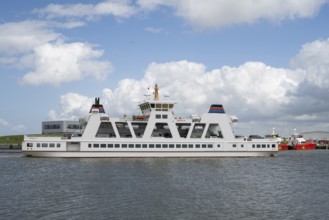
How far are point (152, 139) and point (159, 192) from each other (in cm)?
2454

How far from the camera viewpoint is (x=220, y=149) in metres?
53.2

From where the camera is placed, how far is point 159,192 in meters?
27.0

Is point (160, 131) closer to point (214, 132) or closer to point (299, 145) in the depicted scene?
point (214, 132)

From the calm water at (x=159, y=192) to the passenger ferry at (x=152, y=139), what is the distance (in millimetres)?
7831

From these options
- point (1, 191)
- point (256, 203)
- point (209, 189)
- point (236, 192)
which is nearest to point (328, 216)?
point (256, 203)

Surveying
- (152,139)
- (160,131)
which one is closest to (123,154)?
(152,139)

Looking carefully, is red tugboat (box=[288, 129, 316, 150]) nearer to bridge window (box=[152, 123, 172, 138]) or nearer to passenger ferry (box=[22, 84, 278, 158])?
passenger ferry (box=[22, 84, 278, 158])

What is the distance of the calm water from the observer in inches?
835

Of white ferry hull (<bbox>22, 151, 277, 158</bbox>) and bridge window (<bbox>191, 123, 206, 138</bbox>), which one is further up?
bridge window (<bbox>191, 123, 206, 138</bbox>)

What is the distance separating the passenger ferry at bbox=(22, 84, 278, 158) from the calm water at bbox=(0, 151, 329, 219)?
7.83 m

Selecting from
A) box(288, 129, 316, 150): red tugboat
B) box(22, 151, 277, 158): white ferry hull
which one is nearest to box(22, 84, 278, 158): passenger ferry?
box(22, 151, 277, 158): white ferry hull

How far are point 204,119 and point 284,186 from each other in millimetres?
23897

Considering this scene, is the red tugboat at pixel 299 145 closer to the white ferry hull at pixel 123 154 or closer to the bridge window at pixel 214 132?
the bridge window at pixel 214 132

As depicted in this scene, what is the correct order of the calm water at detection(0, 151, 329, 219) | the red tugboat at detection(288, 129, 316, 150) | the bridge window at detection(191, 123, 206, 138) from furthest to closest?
the red tugboat at detection(288, 129, 316, 150) < the bridge window at detection(191, 123, 206, 138) < the calm water at detection(0, 151, 329, 219)
